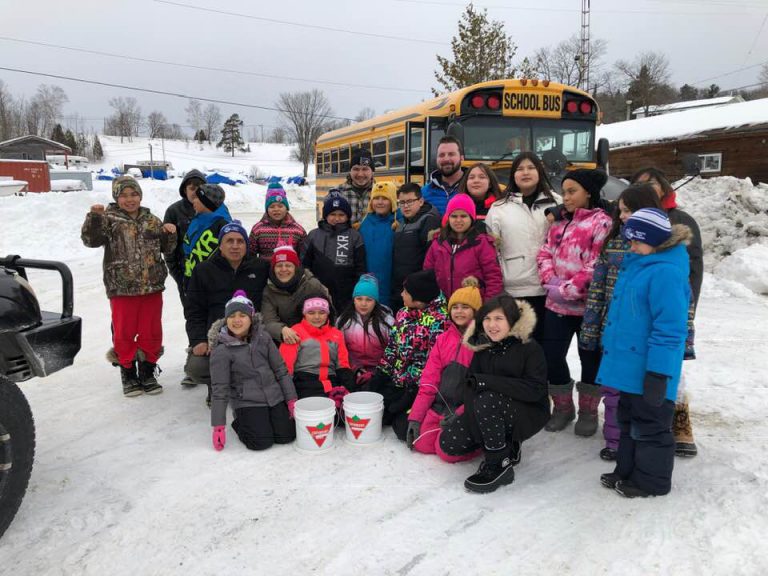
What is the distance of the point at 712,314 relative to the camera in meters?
6.77

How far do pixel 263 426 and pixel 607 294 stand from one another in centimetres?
229

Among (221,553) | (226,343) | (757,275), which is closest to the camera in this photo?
(221,553)

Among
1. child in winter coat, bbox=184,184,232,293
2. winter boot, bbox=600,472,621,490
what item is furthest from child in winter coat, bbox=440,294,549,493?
child in winter coat, bbox=184,184,232,293

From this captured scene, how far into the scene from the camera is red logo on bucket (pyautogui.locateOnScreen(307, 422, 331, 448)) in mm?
3484

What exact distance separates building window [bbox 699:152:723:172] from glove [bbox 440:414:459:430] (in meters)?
17.1

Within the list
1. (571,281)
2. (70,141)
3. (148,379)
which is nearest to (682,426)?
(571,281)

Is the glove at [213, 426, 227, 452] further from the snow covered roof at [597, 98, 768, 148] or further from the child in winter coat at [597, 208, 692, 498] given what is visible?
the snow covered roof at [597, 98, 768, 148]

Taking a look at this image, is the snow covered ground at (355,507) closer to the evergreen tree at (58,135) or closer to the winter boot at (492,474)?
the winter boot at (492,474)

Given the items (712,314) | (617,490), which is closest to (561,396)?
(617,490)

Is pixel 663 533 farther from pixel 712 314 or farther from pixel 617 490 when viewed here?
pixel 712 314

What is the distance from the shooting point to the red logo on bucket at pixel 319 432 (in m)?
3.48

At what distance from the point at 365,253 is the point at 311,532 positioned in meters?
2.47

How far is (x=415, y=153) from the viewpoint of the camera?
7.72 meters

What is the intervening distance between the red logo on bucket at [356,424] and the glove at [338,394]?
0.91 feet
